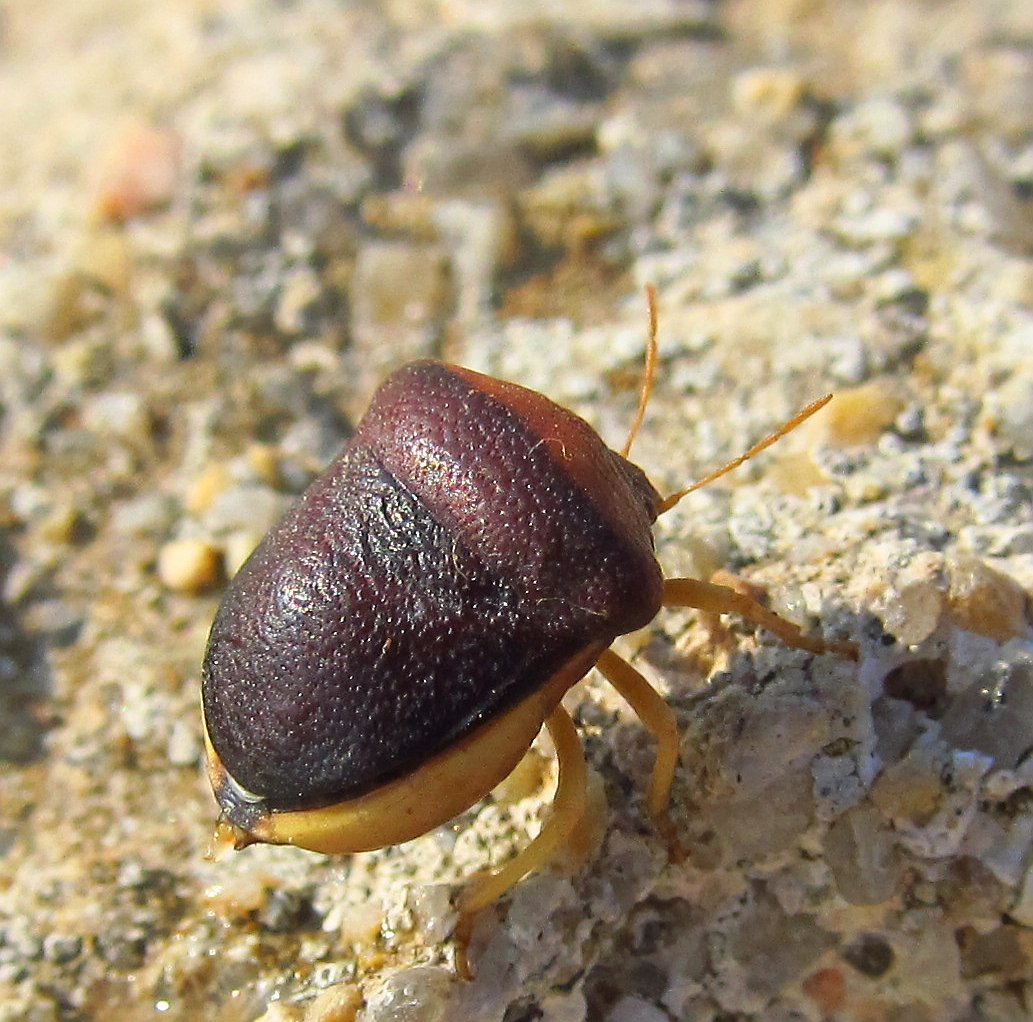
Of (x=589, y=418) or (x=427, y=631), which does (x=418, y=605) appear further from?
(x=589, y=418)

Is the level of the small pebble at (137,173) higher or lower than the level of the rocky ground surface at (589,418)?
higher

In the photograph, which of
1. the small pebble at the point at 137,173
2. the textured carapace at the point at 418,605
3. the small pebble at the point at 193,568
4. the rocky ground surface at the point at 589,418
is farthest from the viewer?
the small pebble at the point at 137,173

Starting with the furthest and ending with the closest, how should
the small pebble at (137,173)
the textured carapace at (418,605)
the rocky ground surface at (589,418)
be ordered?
the small pebble at (137,173), the rocky ground surface at (589,418), the textured carapace at (418,605)

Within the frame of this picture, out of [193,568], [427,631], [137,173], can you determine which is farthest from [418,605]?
[137,173]

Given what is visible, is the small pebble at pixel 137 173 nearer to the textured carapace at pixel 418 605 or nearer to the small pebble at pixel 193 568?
the small pebble at pixel 193 568

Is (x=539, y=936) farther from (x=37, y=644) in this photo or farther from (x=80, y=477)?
(x=80, y=477)

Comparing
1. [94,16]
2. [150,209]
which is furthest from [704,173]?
[94,16]

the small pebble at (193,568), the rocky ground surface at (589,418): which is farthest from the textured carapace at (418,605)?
the small pebble at (193,568)

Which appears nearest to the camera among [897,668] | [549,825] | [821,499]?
[549,825]
